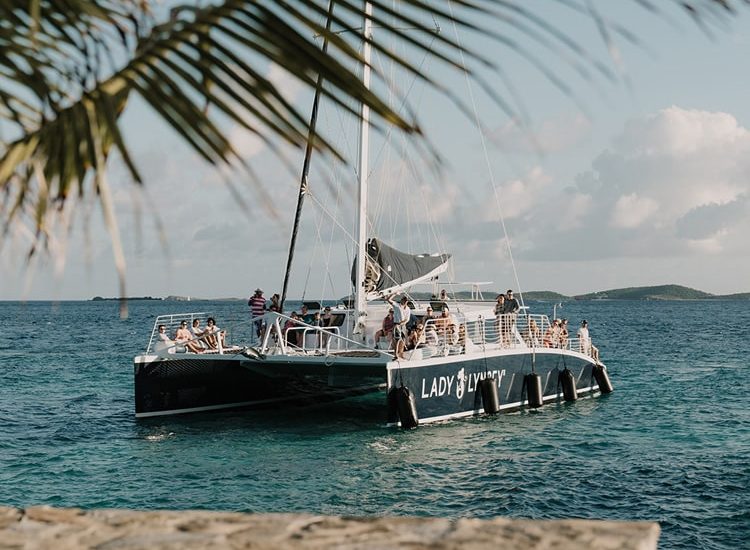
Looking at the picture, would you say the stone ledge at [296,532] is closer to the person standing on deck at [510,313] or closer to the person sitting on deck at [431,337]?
the person sitting on deck at [431,337]

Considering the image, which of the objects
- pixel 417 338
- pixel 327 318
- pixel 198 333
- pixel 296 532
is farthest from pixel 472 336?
pixel 296 532

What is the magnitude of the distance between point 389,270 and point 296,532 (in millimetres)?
19735

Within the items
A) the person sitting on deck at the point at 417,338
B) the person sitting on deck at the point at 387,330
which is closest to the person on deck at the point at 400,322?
the person sitting on deck at the point at 417,338

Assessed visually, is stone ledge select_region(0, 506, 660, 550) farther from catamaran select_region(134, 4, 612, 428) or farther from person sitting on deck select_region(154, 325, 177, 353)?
person sitting on deck select_region(154, 325, 177, 353)

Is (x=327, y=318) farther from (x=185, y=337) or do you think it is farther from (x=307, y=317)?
(x=185, y=337)

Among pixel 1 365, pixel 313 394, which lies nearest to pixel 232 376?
pixel 313 394

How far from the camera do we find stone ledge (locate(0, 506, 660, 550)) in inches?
87.8

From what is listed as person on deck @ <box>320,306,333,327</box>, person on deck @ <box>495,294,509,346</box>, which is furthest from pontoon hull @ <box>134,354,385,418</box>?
person on deck @ <box>495,294,509,346</box>

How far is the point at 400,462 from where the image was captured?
1563 centimetres

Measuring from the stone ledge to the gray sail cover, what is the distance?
59.9 ft

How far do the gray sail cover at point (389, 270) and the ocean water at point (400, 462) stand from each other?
10.1ft

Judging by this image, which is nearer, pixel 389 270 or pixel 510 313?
pixel 510 313

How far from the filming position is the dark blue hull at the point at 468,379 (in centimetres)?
1852

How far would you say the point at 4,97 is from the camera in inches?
73.9
